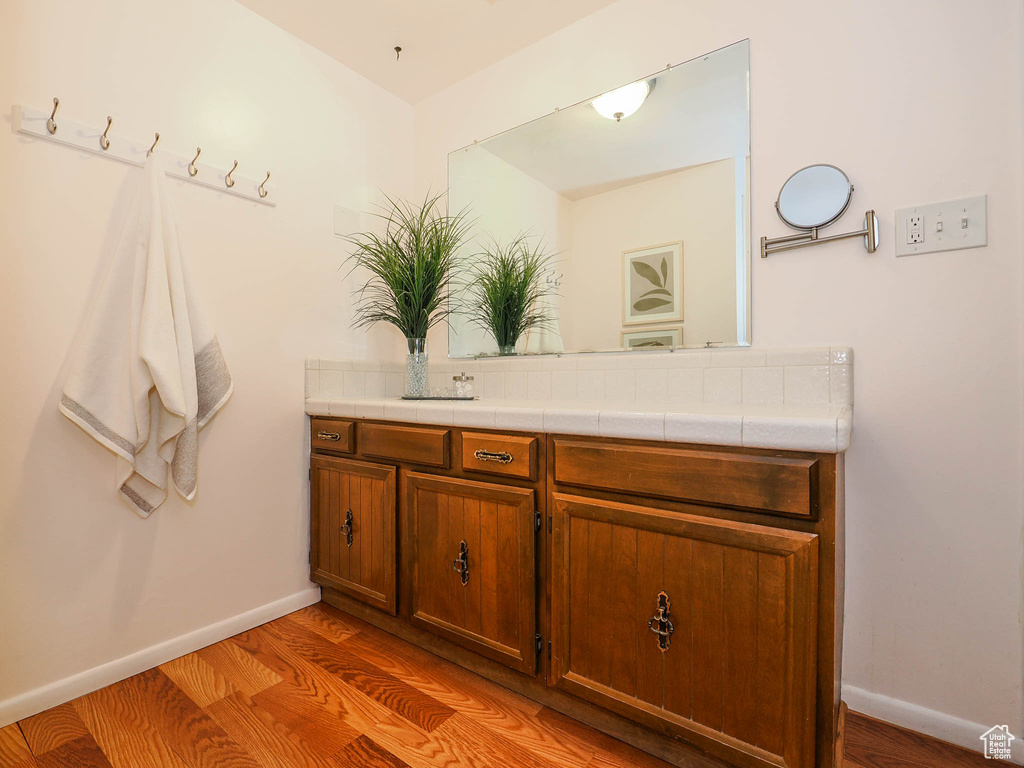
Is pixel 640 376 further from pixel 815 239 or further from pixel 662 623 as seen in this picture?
pixel 662 623

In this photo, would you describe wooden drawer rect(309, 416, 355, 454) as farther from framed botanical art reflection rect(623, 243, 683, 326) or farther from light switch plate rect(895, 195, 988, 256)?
light switch plate rect(895, 195, 988, 256)

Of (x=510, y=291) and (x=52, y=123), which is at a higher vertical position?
(x=52, y=123)

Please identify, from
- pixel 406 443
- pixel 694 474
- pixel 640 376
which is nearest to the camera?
pixel 694 474

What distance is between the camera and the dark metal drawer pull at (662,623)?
1.07 metres

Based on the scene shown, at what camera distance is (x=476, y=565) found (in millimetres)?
1394

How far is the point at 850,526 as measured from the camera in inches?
52.2

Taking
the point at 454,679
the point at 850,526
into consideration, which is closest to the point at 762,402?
the point at 850,526

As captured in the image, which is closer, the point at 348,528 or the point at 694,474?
the point at 694,474

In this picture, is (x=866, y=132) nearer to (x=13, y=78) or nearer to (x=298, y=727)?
(x=298, y=727)

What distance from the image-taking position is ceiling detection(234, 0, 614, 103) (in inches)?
68.9

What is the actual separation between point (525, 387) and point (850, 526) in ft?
3.66

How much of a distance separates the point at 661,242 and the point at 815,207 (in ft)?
1.42

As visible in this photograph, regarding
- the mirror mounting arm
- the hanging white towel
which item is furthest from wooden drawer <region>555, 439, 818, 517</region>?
the hanging white towel

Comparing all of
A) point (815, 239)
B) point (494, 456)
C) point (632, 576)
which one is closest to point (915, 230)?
point (815, 239)
